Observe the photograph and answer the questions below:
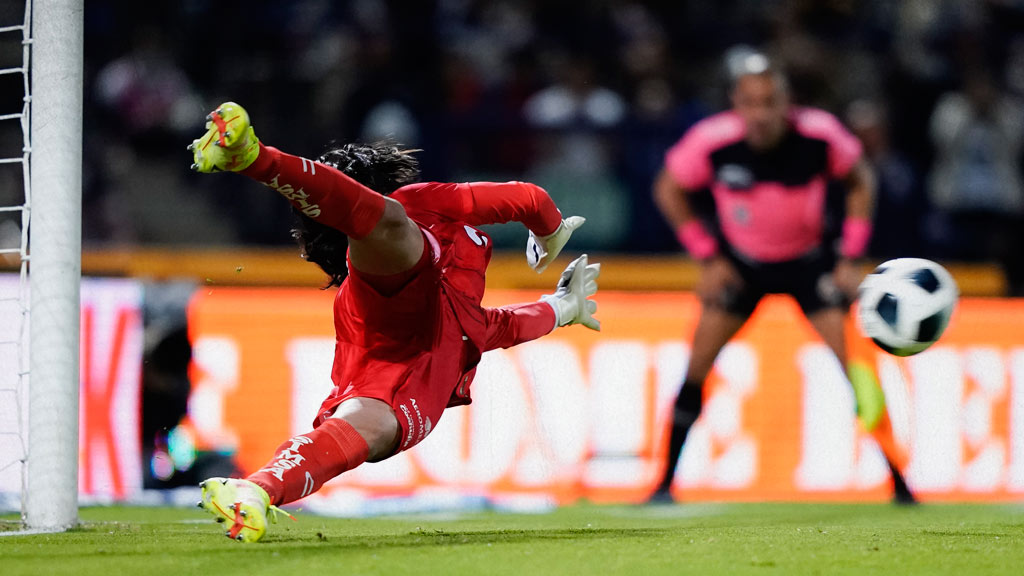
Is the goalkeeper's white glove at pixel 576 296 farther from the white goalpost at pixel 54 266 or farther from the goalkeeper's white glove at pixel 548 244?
the white goalpost at pixel 54 266

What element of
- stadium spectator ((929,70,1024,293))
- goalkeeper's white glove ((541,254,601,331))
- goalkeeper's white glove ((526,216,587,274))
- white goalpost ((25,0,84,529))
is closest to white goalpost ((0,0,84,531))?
white goalpost ((25,0,84,529))

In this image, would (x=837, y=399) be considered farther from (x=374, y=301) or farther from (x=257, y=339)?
(x=374, y=301)

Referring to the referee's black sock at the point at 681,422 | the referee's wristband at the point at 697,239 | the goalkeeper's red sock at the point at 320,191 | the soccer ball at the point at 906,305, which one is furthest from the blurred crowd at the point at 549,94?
the goalkeeper's red sock at the point at 320,191

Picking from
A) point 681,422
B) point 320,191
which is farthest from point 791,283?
point 320,191

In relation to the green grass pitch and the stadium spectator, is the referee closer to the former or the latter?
the green grass pitch

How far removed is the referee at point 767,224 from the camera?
7.25 metres

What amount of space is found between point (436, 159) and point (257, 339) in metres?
2.68

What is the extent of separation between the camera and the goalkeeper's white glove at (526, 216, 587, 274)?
16.6ft

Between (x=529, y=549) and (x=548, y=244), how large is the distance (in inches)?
60.0

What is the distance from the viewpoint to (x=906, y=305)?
5281 mm

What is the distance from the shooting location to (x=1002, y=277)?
8586mm

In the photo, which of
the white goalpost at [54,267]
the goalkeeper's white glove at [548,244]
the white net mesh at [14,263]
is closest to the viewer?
the white goalpost at [54,267]

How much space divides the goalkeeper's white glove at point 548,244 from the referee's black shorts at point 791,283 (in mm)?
2365

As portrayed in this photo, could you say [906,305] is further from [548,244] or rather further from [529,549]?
[529,549]
